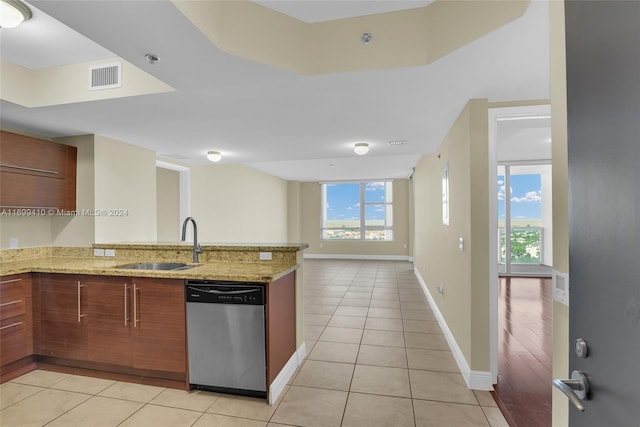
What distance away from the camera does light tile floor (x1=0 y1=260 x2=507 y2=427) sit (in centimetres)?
198

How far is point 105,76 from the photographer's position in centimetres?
235

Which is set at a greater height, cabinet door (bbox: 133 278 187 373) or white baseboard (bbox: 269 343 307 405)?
cabinet door (bbox: 133 278 187 373)

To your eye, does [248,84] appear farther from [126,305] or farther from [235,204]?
[235,204]

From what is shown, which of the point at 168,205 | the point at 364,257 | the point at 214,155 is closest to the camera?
the point at 214,155

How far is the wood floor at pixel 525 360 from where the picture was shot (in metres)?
2.05

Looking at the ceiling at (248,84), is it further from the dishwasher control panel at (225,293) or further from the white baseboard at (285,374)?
the white baseboard at (285,374)

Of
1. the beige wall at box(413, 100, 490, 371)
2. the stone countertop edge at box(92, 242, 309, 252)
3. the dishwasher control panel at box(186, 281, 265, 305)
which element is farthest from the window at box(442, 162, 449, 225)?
the dishwasher control panel at box(186, 281, 265, 305)

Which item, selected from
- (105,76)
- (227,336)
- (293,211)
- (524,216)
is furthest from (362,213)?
(105,76)

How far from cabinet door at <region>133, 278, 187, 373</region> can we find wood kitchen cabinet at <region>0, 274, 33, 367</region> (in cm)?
108

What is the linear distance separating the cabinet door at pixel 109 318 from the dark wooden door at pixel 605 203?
2.79m

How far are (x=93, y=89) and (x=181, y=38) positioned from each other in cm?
135

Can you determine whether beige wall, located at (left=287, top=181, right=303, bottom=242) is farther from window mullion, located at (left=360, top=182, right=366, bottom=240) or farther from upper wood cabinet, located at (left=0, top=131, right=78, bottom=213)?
upper wood cabinet, located at (left=0, top=131, right=78, bottom=213)

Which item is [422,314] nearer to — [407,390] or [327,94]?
[407,390]

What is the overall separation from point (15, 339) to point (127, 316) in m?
1.05
